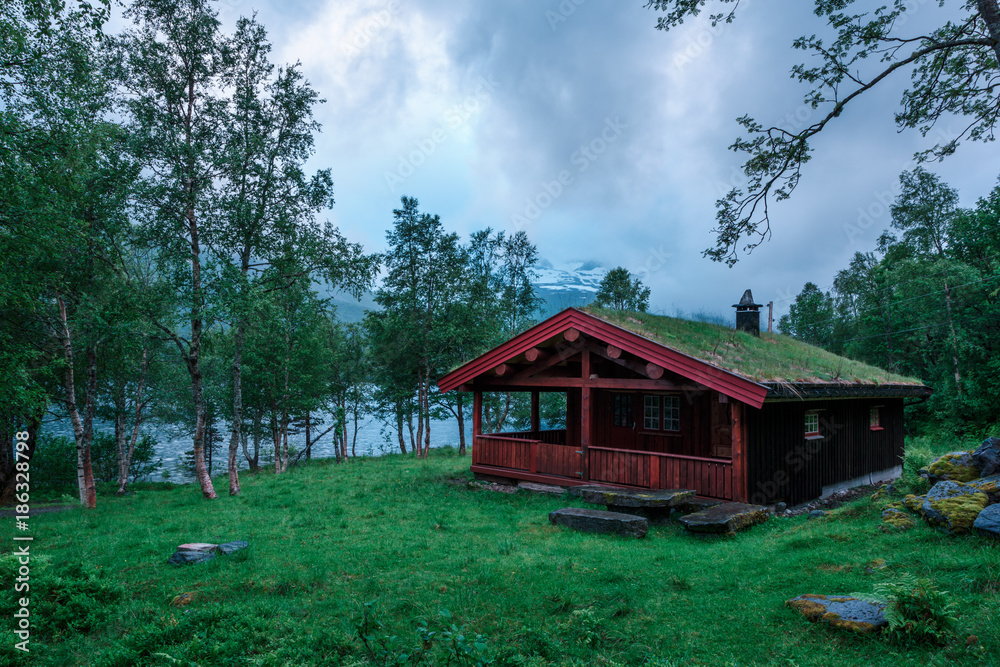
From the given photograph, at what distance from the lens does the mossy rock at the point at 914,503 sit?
811 centimetres

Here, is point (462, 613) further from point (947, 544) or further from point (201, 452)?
point (201, 452)

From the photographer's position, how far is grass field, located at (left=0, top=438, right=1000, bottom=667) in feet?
15.4

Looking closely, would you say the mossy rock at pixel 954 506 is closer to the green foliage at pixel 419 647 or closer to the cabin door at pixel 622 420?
the green foliage at pixel 419 647

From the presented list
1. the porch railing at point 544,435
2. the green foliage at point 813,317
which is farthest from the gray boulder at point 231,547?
the green foliage at point 813,317

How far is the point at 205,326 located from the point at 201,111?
641 centimetres

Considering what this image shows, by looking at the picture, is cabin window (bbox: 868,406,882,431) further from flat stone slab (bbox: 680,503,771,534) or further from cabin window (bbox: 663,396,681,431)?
flat stone slab (bbox: 680,503,771,534)

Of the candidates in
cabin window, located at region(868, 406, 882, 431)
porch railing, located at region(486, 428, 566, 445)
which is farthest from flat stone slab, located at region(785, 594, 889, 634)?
cabin window, located at region(868, 406, 882, 431)

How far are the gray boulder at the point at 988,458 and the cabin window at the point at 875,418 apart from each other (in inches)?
330

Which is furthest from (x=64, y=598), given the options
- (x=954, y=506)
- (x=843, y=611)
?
(x=954, y=506)

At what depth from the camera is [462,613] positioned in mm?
5777

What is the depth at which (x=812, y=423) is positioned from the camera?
1390cm

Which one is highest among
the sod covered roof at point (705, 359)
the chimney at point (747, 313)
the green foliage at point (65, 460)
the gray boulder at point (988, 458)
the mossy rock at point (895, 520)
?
the chimney at point (747, 313)

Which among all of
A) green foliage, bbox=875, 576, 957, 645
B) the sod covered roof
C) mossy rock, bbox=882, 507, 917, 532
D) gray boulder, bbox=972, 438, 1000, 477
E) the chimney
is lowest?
mossy rock, bbox=882, 507, 917, 532

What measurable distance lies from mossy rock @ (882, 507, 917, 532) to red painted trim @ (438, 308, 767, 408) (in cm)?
265
